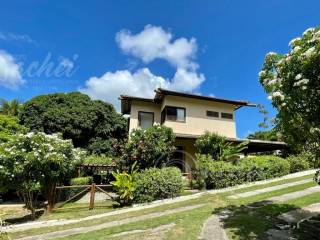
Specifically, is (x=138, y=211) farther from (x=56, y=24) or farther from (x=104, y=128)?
(x=104, y=128)

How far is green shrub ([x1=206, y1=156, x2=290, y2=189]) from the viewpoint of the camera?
57.9 feet

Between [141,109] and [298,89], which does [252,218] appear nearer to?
[298,89]

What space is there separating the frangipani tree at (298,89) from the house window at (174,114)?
58.0ft

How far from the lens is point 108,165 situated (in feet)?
76.3

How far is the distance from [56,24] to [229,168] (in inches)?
560

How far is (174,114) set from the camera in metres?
26.2

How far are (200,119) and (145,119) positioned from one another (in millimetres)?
5146

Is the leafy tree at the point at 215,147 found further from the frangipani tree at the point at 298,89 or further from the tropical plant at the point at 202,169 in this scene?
the frangipani tree at the point at 298,89

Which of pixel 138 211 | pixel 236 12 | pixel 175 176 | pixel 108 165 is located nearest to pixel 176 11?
pixel 236 12

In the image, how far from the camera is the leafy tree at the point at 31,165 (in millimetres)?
14023

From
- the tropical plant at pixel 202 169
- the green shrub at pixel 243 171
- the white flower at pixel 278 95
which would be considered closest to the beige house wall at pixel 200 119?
the tropical plant at pixel 202 169

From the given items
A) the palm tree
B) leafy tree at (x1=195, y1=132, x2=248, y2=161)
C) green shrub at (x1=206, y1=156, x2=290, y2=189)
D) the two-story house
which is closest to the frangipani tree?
green shrub at (x1=206, y1=156, x2=290, y2=189)

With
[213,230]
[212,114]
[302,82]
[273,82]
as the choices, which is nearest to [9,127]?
[212,114]

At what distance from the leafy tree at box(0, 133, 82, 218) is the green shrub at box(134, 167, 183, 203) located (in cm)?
444
